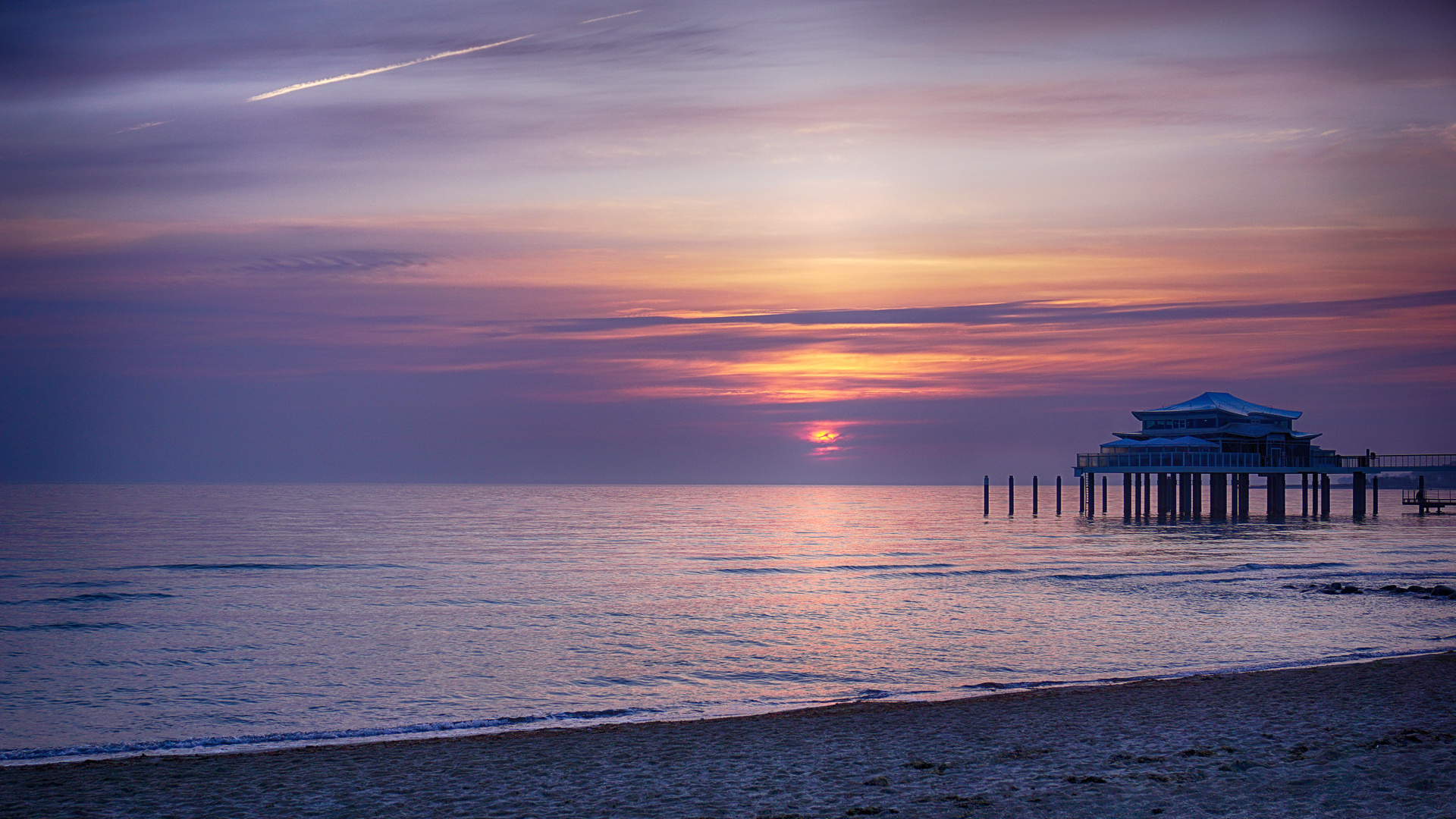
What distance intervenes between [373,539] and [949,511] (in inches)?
2584

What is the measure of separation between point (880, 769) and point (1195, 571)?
107ft

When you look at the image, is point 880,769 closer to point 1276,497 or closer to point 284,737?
point 284,737

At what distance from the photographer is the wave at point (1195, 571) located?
123 feet

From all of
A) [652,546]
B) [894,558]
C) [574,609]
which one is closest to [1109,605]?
[574,609]

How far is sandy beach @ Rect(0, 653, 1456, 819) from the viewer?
955cm

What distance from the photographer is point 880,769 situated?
11047 millimetres

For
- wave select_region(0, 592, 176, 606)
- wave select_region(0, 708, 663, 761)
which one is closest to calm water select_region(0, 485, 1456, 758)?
wave select_region(0, 708, 663, 761)

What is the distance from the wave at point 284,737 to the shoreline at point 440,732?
0.01 m

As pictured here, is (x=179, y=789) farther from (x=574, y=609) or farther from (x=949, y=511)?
(x=949, y=511)

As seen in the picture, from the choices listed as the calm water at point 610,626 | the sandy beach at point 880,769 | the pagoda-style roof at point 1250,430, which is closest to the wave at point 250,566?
the calm water at point 610,626

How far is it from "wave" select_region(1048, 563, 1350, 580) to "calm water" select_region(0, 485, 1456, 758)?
259 millimetres

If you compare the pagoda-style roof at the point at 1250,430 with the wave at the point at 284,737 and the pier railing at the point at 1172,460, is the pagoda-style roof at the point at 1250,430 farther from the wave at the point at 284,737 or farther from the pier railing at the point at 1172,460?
the wave at the point at 284,737

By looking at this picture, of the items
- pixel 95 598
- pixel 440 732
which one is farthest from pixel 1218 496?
pixel 440 732

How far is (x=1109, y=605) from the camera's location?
94.8ft
